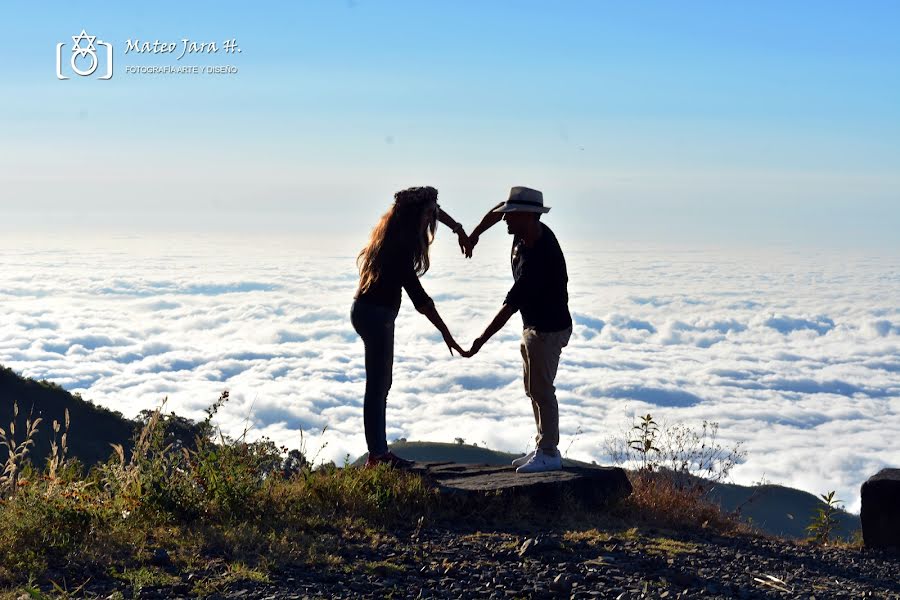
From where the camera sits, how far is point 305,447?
8.38m

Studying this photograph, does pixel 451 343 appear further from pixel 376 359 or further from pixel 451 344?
pixel 376 359

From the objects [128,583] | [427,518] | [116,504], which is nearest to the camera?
[128,583]

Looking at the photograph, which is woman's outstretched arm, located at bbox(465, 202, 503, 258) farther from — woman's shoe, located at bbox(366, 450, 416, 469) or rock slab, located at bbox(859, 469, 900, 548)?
rock slab, located at bbox(859, 469, 900, 548)

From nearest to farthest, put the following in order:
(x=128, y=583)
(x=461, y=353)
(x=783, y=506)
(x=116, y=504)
Result: (x=128, y=583), (x=116, y=504), (x=461, y=353), (x=783, y=506)

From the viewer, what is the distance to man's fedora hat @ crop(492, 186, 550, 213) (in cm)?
827

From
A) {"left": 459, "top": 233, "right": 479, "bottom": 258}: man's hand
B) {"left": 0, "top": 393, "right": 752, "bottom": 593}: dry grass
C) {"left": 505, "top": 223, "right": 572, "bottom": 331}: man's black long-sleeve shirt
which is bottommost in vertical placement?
{"left": 0, "top": 393, "right": 752, "bottom": 593}: dry grass

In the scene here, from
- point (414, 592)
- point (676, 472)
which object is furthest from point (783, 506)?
point (414, 592)

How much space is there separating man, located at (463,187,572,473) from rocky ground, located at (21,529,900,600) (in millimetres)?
1594

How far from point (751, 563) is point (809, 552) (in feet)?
4.55

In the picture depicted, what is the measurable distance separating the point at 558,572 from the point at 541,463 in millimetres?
2700

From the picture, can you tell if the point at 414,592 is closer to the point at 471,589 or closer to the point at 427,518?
the point at 471,589

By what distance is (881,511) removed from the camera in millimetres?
8734

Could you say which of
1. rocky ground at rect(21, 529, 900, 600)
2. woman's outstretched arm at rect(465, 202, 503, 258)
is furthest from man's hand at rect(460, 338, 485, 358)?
rocky ground at rect(21, 529, 900, 600)

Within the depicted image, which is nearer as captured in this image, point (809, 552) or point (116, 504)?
point (116, 504)
